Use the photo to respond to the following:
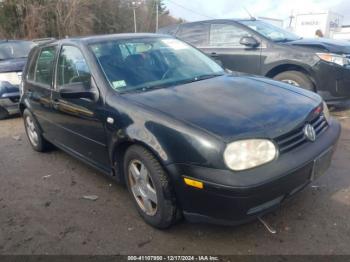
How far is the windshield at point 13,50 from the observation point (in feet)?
26.3

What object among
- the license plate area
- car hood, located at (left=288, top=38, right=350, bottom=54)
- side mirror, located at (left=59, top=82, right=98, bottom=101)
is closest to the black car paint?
car hood, located at (left=288, top=38, right=350, bottom=54)

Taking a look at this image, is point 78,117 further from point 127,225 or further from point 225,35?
point 225,35

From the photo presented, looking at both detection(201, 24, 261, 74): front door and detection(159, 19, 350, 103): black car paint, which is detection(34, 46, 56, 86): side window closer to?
detection(201, 24, 261, 74): front door

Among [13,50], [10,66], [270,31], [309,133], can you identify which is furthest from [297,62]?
[13,50]

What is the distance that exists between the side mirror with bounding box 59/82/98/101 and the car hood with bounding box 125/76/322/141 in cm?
40

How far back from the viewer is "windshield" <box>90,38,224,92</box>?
334 cm

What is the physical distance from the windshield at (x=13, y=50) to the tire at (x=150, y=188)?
20.6ft

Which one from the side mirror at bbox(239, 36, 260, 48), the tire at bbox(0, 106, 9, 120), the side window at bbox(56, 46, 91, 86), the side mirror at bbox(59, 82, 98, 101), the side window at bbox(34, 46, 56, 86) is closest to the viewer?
the side mirror at bbox(59, 82, 98, 101)

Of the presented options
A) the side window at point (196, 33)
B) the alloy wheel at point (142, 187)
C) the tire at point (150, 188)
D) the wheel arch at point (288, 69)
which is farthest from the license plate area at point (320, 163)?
the side window at point (196, 33)

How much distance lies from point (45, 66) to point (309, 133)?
3289 mm

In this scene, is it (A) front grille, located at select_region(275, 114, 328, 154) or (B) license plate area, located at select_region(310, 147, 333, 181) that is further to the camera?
(B) license plate area, located at select_region(310, 147, 333, 181)

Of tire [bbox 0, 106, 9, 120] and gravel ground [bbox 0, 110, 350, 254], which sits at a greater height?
gravel ground [bbox 0, 110, 350, 254]

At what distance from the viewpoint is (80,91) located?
131 inches

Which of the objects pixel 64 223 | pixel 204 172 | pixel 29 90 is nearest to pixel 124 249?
pixel 64 223
